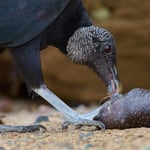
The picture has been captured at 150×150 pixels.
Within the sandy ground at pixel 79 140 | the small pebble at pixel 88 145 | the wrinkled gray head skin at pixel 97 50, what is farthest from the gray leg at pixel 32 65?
the small pebble at pixel 88 145

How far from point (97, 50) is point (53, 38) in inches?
15.7

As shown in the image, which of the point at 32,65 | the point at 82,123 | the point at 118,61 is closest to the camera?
the point at 82,123

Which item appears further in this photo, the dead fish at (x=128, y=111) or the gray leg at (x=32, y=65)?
the gray leg at (x=32, y=65)

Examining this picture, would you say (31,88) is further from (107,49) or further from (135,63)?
(135,63)

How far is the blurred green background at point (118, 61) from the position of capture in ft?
25.4

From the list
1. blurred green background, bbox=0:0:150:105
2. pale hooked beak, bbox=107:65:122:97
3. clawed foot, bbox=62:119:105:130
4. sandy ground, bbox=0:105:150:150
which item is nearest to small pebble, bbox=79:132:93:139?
sandy ground, bbox=0:105:150:150

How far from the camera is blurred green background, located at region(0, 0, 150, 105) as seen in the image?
773cm

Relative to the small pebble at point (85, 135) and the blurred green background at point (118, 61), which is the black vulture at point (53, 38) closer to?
the small pebble at point (85, 135)

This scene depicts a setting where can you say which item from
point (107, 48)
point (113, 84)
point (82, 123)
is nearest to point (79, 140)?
point (82, 123)

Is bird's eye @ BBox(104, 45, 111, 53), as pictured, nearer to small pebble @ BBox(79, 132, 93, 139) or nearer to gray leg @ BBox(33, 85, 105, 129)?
gray leg @ BBox(33, 85, 105, 129)

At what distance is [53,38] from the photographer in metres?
4.76

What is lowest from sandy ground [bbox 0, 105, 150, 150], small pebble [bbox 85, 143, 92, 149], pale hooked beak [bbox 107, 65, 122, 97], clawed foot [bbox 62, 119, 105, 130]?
small pebble [bbox 85, 143, 92, 149]

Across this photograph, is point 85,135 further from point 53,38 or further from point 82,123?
point 53,38

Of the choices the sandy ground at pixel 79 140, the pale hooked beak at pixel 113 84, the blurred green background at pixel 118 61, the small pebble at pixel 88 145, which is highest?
the blurred green background at pixel 118 61
